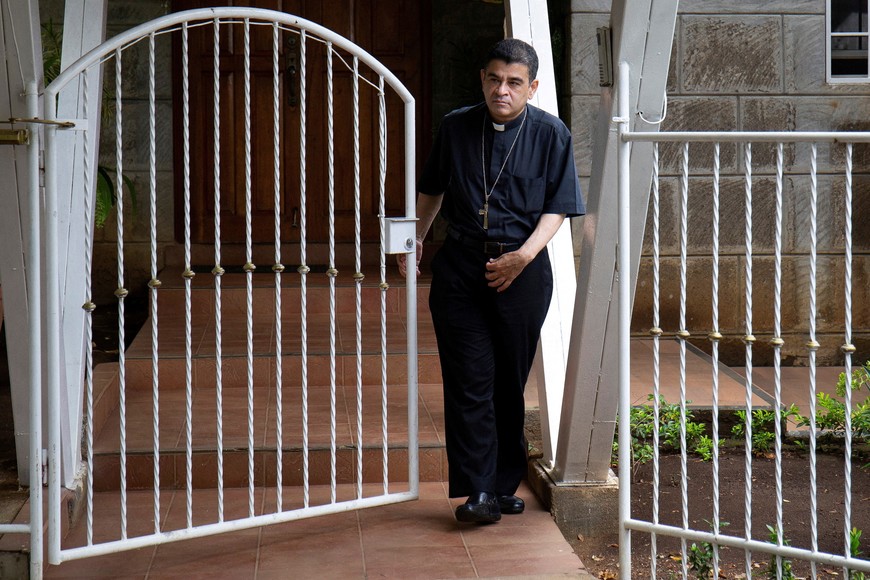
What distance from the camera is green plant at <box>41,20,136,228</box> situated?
6000 millimetres


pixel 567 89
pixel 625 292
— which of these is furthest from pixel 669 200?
pixel 625 292

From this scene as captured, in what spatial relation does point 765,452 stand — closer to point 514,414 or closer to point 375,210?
point 514,414

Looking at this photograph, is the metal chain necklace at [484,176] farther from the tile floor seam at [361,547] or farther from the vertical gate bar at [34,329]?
the vertical gate bar at [34,329]

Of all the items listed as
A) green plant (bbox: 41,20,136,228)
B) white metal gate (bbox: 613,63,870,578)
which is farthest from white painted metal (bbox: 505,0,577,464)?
green plant (bbox: 41,20,136,228)

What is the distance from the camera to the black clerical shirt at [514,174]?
3.68m

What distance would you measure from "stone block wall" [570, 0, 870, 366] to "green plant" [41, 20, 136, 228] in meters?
2.72

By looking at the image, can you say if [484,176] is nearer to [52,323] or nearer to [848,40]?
[52,323]

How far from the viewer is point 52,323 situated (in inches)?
124

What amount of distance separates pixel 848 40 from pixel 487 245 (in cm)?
433

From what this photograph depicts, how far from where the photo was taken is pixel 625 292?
337 cm

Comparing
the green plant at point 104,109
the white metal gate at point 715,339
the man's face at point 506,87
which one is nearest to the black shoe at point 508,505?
the white metal gate at point 715,339

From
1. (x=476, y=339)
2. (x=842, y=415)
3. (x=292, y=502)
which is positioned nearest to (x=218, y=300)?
(x=476, y=339)

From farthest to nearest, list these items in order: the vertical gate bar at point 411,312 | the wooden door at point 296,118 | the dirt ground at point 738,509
Result: the wooden door at point 296,118
the dirt ground at point 738,509
the vertical gate bar at point 411,312

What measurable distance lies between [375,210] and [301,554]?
3989 millimetres
